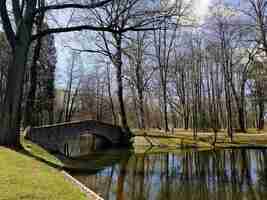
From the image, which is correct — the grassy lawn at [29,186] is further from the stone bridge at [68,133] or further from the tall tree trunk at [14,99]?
the stone bridge at [68,133]

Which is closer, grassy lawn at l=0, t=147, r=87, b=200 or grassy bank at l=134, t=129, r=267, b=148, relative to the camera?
grassy lawn at l=0, t=147, r=87, b=200

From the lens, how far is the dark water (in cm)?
980

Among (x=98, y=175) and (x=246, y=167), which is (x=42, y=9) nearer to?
(x=98, y=175)

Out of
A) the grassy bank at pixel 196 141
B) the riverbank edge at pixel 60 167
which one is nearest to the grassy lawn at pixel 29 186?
the riverbank edge at pixel 60 167

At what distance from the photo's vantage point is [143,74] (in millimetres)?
35031

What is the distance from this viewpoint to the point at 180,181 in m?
12.3

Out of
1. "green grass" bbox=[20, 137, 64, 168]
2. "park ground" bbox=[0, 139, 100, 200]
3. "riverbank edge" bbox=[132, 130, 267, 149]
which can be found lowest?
"riverbank edge" bbox=[132, 130, 267, 149]

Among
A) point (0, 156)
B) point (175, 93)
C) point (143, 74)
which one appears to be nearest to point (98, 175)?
point (0, 156)

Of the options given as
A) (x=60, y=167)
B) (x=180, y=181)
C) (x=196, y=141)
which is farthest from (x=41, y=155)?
(x=196, y=141)

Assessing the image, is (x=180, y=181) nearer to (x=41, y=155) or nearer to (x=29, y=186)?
(x=41, y=155)

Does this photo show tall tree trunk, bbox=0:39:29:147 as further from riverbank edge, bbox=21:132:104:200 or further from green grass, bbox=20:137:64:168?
riverbank edge, bbox=21:132:104:200

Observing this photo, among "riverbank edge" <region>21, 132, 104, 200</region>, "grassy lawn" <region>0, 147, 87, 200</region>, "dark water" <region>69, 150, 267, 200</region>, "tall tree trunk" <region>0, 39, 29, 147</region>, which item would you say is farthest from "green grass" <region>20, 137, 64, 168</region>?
"grassy lawn" <region>0, 147, 87, 200</region>

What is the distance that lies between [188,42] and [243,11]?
15559 millimetres

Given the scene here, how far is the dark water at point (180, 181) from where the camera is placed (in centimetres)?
980
